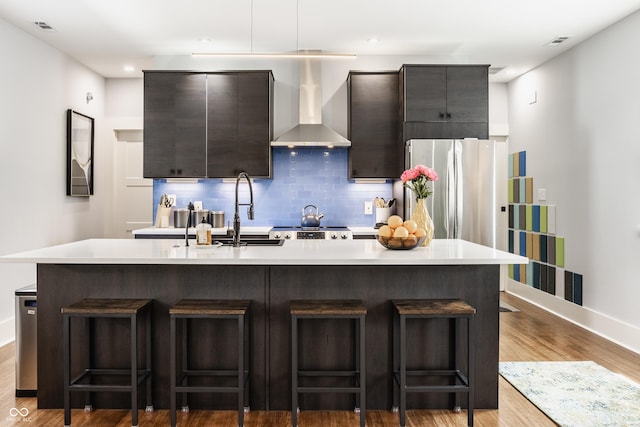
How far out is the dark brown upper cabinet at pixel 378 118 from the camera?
207 inches

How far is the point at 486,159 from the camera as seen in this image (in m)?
4.78

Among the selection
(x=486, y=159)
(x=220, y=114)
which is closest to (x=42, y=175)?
(x=220, y=114)

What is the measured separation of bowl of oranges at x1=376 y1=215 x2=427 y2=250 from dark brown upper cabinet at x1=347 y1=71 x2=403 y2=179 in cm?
229

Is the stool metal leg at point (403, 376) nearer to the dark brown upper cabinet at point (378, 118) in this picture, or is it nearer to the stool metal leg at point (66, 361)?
the stool metal leg at point (66, 361)

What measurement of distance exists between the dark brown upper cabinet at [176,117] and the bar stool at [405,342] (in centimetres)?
312

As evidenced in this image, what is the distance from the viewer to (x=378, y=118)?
526 cm

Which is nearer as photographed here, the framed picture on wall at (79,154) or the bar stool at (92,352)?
the bar stool at (92,352)

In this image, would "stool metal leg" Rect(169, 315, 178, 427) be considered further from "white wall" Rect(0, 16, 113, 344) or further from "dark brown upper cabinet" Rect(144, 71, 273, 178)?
"dark brown upper cabinet" Rect(144, 71, 273, 178)

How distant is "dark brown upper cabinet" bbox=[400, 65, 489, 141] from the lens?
4996mm

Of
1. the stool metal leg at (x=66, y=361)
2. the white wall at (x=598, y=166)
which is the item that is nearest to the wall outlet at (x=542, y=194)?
the white wall at (x=598, y=166)

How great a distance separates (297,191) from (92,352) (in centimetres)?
309

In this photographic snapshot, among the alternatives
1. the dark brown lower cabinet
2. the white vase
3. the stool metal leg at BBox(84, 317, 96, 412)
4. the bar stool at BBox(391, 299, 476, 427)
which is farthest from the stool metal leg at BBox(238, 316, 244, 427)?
the white vase

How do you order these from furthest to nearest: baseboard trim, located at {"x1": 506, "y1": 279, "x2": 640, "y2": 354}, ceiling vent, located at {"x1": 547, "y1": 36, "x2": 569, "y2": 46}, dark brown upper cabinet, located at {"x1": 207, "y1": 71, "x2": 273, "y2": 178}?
dark brown upper cabinet, located at {"x1": 207, "y1": 71, "x2": 273, "y2": 178} < ceiling vent, located at {"x1": 547, "y1": 36, "x2": 569, "y2": 46} < baseboard trim, located at {"x1": 506, "y1": 279, "x2": 640, "y2": 354}

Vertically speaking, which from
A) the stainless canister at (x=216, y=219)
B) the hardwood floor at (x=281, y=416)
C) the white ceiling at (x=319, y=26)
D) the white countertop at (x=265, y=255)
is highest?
the white ceiling at (x=319, y=26)
